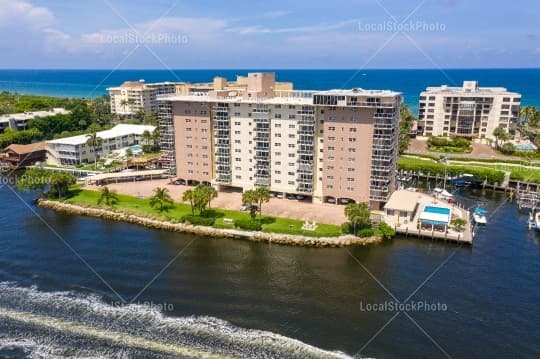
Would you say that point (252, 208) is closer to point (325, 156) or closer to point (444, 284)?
point (325, 156)

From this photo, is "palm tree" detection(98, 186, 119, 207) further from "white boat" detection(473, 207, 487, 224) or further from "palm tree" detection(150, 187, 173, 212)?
"white boat" detection(473, 207, 487, 224)

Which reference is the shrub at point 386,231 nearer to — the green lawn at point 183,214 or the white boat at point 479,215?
the green lawn at point 183,214

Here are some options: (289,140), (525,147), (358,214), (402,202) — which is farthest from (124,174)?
(525,147)


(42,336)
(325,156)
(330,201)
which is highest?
(325,156)

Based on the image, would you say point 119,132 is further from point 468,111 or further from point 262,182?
point 468,111

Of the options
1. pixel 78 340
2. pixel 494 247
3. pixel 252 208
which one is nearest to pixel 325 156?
pixel 252 208

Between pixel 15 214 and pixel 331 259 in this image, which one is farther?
pixel 15 214

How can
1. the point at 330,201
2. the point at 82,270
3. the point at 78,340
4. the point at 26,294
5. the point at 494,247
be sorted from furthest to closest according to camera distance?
1. the point at 330,201
2. the point at 494,247
3. the point at 82,270
4. the point at 26,294
5. the point at 78,340
